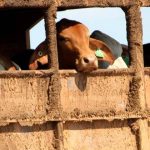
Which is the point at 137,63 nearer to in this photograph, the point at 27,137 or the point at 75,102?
the point at 75,102

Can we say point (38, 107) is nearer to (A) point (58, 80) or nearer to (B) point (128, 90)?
(A) point (58, 80)

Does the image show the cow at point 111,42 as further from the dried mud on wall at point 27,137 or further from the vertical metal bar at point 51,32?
the dried mud on wall at point 27,137

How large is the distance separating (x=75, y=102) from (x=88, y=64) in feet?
1.21

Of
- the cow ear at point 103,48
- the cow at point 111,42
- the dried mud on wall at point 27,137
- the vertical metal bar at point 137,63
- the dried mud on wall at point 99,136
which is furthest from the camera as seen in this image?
the cow at point 111,42

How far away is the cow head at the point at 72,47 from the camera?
24.6 ft

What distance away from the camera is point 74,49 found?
24.8ft

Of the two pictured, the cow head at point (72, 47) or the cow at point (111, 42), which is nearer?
the cow head at point (72, 47)

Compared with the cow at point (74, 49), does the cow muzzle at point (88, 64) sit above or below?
below

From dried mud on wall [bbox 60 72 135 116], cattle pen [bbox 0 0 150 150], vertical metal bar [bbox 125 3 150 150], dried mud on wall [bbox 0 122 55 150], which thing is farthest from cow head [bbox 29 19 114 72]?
dried mud on wall [bbox 0 122 55 150]

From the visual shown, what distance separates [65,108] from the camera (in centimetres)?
716

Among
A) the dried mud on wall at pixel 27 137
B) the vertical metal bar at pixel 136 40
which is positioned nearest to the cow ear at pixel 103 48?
the vertical metal bar at pixel 136 40

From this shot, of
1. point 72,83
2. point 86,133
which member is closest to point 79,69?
point 72,83

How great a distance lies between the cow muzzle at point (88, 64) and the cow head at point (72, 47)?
4 centimetres

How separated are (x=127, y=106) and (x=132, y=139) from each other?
31 centimetres
